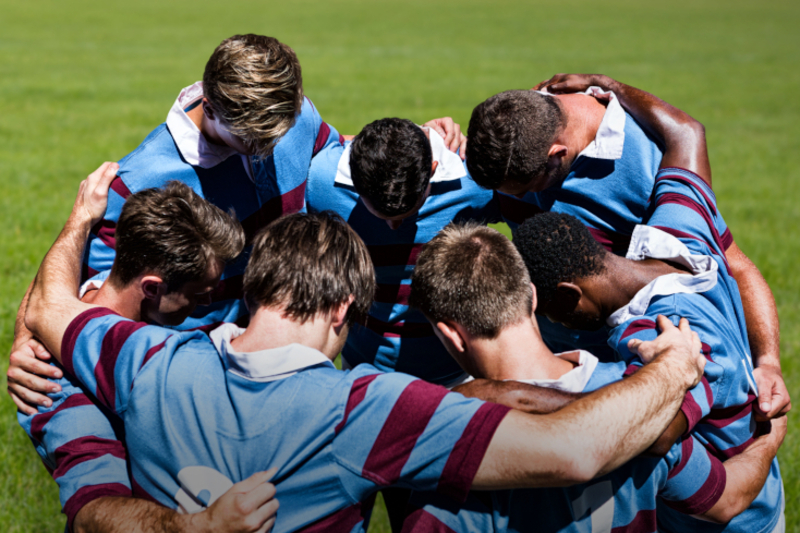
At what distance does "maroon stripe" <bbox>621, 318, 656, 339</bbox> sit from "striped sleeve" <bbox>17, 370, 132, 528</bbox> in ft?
6.15

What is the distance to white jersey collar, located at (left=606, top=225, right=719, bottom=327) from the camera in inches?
104

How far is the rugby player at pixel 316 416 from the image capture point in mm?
2000

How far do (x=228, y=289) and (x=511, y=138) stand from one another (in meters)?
1.70

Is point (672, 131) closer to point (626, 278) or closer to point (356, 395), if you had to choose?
point (626, 278)

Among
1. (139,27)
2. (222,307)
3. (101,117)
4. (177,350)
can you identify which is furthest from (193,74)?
(177,350)

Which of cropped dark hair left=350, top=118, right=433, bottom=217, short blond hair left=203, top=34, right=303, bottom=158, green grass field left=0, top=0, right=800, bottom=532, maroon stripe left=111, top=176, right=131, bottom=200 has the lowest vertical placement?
green grass field left=0, top=0, right=800, bottom=532

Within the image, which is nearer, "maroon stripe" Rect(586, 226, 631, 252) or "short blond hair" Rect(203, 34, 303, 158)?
"short blond hair" Rect(203, 34, 303, 158)

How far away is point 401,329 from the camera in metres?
3.82

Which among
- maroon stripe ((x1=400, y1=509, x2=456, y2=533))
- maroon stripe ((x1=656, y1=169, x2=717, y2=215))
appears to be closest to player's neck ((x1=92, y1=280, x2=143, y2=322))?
maroon stripe ((x1=400, y1=509, x2=456, y2=533))

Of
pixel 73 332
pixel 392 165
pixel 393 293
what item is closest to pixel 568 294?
pixel 392 165

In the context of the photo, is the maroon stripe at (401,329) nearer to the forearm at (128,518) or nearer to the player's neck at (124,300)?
the player's neck at (124,300)

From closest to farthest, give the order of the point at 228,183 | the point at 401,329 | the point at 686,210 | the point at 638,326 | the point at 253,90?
the point at 638,326 < the point at 686,210 < the point at 253,90 < the point at 228,183 < the point at 401,329

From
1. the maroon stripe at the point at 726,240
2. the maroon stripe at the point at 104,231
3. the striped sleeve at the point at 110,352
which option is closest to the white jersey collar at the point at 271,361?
the striped sleeve at the point at 110,352

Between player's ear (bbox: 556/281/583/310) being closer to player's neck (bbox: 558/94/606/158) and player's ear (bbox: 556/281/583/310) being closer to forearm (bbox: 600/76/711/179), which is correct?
player's neck (bbox: 558/94/606/158)
